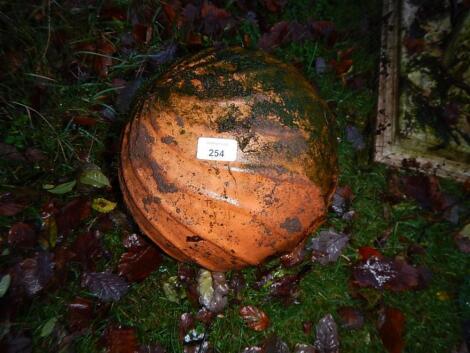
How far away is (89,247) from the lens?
87.7 inches

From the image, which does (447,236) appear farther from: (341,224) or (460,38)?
(460,38)

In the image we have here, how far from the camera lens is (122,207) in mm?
2332

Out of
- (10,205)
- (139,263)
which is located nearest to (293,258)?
(139,263)

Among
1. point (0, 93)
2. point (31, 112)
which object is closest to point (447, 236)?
point (31, 112)

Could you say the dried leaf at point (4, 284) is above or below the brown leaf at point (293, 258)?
above

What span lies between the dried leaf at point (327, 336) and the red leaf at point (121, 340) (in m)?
1.10

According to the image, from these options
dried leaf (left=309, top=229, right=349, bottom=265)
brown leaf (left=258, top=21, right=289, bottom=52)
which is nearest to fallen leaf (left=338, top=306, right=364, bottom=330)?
dried leaf (left=309, top=229, right=349, bottom=265)

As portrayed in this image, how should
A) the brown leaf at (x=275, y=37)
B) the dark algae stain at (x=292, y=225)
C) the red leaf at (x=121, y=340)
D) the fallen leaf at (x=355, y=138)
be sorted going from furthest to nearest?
the brown leaf at (x=275, y=37) → the fallen leaf at (x=355, y=138) → the red leaf at (x=121, y=340) → the dark algae stain at (x=292, y=225)

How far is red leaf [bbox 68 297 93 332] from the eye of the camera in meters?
2.04

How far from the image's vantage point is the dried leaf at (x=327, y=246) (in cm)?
227

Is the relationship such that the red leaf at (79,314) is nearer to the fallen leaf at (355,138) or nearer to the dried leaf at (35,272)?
the dried leaf at (35,272)

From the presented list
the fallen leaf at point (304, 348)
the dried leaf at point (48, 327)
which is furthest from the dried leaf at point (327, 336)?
the dried leaf at point (48, 327)

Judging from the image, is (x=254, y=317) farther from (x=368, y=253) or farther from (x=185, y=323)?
(x=368, y=253)

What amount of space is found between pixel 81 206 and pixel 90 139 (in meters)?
0.51
